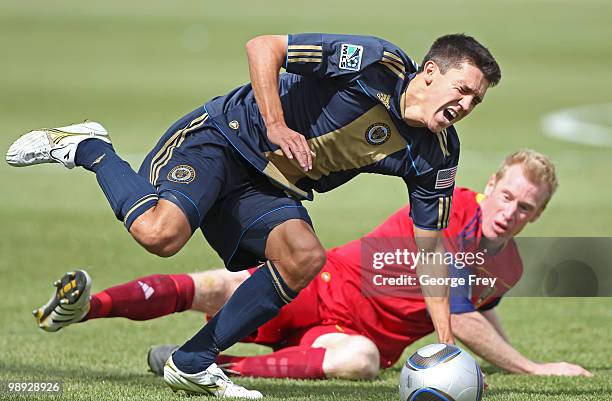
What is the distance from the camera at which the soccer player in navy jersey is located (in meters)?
6.20

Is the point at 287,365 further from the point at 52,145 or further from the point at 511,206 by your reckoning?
the point at 52,145

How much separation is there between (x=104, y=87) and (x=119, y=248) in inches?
849

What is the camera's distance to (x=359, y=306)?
7.71 metres

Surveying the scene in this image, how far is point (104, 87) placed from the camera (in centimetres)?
3372

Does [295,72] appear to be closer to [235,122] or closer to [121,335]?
[235,122]

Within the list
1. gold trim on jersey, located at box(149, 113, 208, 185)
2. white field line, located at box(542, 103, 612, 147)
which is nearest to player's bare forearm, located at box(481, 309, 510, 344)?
gold trim on jersey, located at box(149, 113, 208, 185)

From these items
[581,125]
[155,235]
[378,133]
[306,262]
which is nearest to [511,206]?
[378,133]

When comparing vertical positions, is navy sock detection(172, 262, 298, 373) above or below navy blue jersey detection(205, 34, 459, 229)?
below

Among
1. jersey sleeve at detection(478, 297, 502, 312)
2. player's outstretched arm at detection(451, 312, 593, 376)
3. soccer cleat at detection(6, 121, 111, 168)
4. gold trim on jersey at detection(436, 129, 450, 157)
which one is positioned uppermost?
soccer cleat at detection(6, 121, 111, 168)

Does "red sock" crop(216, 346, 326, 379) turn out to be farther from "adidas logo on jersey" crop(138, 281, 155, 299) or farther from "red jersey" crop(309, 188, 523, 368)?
"adidas logo on jersey" crop(138, 281, 155, 299)

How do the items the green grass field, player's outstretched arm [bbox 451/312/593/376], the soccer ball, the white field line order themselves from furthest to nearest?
the white field line < the green grass field < player's outstretched arm [bbox 451/312/593/376] < the soccer ball

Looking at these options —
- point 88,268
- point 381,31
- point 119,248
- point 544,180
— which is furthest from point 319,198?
point 381,31

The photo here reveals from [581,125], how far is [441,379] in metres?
24.2

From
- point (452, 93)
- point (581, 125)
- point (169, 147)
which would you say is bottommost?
point (581, 125)
